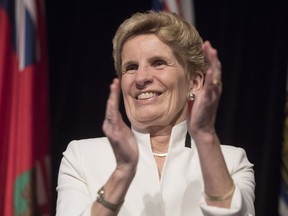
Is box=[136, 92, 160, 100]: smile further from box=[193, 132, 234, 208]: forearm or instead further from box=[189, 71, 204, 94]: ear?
box=[193, 132, 234, 208]: forearm

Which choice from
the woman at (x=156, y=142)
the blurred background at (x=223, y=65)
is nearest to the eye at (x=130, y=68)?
the woman at (x=156, y=142)

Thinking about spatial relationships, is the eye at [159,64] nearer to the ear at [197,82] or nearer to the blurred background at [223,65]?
the ear at [197,82]

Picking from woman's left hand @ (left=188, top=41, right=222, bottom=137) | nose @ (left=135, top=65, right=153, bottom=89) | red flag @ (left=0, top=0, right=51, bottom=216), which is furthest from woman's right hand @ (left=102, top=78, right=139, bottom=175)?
red flag @ (left=0, top=0, right=51, bottom=216)

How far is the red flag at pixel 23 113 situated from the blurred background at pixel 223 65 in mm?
156

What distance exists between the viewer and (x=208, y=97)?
3.35 ft

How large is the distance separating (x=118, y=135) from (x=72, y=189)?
0.87ft

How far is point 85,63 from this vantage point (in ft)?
7.02

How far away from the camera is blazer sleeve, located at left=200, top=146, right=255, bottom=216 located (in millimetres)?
1042

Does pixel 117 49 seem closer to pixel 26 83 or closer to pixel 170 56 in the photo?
pixel 170 56

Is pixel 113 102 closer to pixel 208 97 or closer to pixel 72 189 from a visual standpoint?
pixel 208 97

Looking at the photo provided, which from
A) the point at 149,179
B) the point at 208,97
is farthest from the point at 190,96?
the point at 208,97

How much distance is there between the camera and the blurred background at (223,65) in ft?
6.84

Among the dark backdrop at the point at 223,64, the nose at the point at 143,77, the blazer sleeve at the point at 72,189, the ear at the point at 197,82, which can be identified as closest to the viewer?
the blazer sleeve at the point at 72,189

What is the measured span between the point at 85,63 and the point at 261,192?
0.86m
